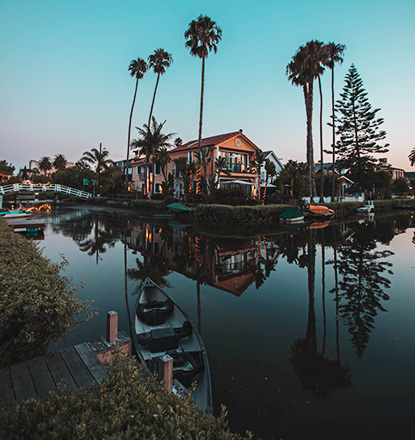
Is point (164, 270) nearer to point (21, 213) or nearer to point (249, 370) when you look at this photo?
point (249, 370)

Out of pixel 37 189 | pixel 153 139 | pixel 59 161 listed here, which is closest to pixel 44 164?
pixel 59 161

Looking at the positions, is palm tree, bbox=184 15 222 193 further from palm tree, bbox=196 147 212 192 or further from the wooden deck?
the wooden deck

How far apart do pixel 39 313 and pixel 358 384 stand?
15.7 ft

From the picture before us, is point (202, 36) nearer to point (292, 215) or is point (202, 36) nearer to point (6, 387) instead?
point (292, 215)

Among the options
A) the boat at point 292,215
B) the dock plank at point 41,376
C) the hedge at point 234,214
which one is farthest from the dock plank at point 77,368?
the boat at point 292,215

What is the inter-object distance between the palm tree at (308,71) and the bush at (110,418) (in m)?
34.9

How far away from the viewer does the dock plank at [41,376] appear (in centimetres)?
308

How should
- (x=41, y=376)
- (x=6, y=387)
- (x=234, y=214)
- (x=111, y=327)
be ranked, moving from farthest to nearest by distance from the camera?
(x=234, y=214) → (x=111, y=327) → (x=41, y=376) → (x=6, y=387)

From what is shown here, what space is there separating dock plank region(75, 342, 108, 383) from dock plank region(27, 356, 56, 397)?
0.43 m

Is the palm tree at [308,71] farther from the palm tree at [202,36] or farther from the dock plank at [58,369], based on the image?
the dock plank at [58,369]

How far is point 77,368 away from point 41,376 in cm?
39

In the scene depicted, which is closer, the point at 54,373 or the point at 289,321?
the point at 54,373

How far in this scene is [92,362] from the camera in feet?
12.1

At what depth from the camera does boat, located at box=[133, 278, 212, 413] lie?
12.4ft
